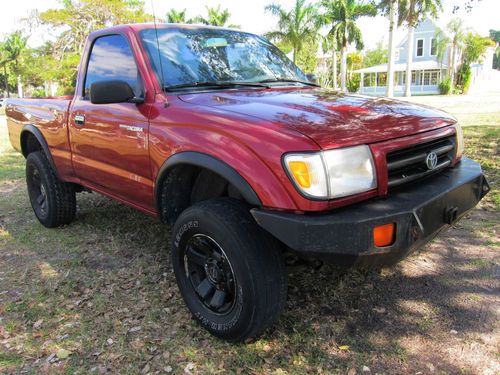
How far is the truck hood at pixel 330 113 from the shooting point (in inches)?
89.2

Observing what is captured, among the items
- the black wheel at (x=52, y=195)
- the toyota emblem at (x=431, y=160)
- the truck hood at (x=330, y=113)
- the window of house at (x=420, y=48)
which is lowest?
the black wheel at (x=52, y=195)

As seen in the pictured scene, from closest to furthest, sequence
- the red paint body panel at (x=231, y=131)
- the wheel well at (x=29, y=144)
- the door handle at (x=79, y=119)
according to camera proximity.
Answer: the red paint body panel at (x=231, y=131)
the door handle at (x=79, y=119)
the wheel well at (x=29, y=144)

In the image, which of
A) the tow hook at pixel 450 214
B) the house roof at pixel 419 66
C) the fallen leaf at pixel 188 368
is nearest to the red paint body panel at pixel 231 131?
the tow hook at pixel 450 214

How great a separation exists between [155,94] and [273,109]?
892mm

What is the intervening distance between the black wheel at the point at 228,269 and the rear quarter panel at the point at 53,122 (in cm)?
185

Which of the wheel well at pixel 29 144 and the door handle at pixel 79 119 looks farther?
the wheel well at pixel 29 144

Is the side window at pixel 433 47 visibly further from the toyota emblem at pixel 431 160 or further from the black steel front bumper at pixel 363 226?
the black steel front bumper at pixel 363 226

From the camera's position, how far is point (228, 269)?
8.20 ft

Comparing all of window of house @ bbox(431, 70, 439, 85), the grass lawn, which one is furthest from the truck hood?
window of house @ bbox(431, 70, 439, 85)

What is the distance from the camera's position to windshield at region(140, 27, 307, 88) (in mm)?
3115

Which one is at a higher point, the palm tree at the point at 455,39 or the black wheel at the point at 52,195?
the palm tree at the point at 455,39

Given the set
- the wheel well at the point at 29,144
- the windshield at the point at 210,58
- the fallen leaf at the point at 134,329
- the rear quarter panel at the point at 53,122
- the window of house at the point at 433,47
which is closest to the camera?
the fallen leaf at the point at 134,329

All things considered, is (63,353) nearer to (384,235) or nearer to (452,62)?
(384,235)

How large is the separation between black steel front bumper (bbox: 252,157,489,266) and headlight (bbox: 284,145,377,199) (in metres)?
0.11
